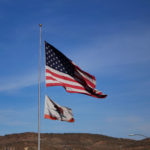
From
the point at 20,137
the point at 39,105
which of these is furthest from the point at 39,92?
the point at 20,137

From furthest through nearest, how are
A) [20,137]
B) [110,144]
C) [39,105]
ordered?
1. [20,137]
2. [110,144]
3. [39,105]

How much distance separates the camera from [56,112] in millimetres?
17922

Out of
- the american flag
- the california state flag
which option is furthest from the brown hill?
the california state flag

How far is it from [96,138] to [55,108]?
165 metres

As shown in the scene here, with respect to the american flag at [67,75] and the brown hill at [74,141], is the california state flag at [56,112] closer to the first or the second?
the american flag at [67,75]

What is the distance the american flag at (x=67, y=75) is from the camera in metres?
18.7

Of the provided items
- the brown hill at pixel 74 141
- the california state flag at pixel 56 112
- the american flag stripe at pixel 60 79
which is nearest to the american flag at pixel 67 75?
the american flag stripe at pixel 60 79

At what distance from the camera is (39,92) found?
18.0m

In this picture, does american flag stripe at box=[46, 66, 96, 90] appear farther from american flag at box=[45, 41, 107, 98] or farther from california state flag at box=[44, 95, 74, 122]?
california state flag at box=[44, 95, 74, 122]

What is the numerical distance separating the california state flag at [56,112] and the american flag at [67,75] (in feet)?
3.81

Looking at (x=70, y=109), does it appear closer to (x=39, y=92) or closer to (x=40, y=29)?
(x=39, y=92)

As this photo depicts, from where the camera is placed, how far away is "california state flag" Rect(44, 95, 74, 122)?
689 inches

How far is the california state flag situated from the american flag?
1.16 m

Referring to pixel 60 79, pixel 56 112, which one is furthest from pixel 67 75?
pixel 56 112
